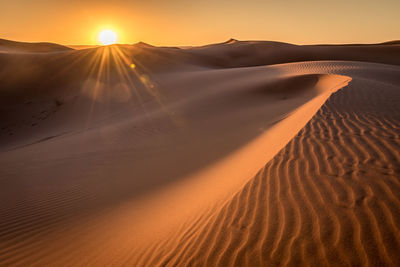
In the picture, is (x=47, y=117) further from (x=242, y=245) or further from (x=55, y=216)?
(x=242, y=245)

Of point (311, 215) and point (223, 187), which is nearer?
point (311, 215)

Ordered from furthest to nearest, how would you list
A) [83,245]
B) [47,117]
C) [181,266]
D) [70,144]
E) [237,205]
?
[47,117], [70,144], [83,245], [237,205], [181,266]

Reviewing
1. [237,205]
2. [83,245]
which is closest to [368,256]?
[237,205]

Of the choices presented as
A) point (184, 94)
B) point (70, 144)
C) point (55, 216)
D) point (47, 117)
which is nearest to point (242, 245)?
point (55, 216)

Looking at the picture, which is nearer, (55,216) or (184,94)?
(55,216)

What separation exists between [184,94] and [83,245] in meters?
11.8

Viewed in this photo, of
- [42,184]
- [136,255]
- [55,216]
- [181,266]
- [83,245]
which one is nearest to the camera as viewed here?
[181,266]

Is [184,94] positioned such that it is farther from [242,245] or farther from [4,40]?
[4,40]

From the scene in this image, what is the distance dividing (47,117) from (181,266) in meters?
17.3

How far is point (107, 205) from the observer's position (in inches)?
171

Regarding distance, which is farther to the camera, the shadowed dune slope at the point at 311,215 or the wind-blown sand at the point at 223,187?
the wind-blown sand at the point at 223,187

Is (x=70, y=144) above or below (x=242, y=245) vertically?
above

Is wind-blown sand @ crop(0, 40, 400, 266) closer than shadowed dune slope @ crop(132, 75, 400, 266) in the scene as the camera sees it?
No

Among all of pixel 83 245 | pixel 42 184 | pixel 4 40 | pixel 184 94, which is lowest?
pixel 83 245
